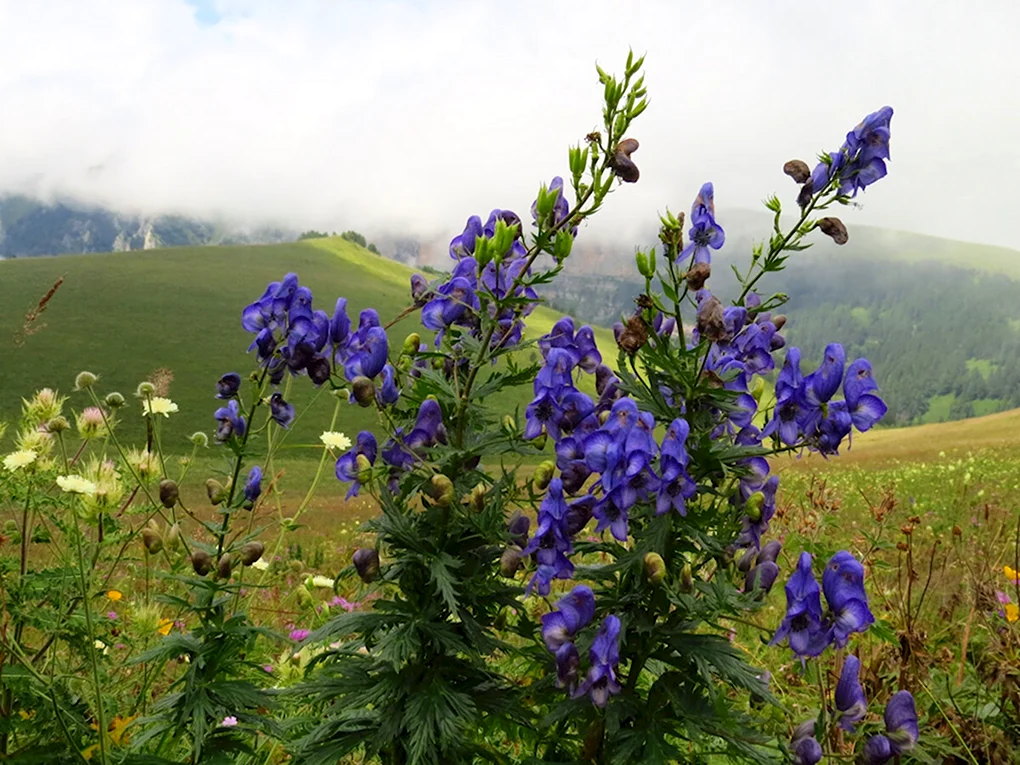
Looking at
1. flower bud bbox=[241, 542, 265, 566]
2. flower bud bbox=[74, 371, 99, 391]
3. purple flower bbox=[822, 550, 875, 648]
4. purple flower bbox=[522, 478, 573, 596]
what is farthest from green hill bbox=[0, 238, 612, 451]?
purple flower bbox=[822, 550, 875, 648]

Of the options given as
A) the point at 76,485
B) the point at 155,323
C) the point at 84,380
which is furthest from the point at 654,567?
the point at 155,323

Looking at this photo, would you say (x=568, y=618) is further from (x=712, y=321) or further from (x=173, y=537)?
(x=173, y=537)

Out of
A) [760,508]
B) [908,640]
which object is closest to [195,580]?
[760,508]

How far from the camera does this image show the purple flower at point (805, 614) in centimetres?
209

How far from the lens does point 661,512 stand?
198cm

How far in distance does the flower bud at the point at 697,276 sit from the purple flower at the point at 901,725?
1279 millimetres

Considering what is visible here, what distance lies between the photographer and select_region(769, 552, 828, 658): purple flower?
82.1 inches

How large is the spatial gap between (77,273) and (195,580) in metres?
87.7

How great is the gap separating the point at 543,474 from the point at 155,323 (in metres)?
75.6

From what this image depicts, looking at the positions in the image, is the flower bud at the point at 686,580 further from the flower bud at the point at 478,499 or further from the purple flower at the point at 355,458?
the purple flower at the point at 355,458

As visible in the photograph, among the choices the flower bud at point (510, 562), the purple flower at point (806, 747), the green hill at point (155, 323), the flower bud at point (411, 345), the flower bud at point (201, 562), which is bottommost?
the green hill at point (155, 323)

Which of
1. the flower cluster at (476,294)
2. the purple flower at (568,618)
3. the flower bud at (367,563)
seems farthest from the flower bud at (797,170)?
the flower bud at (367,563)

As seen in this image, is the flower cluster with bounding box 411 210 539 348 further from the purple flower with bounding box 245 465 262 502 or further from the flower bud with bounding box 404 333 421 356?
the purple flower with bounding box 245 465 262 502

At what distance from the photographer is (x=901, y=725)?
2.12m
